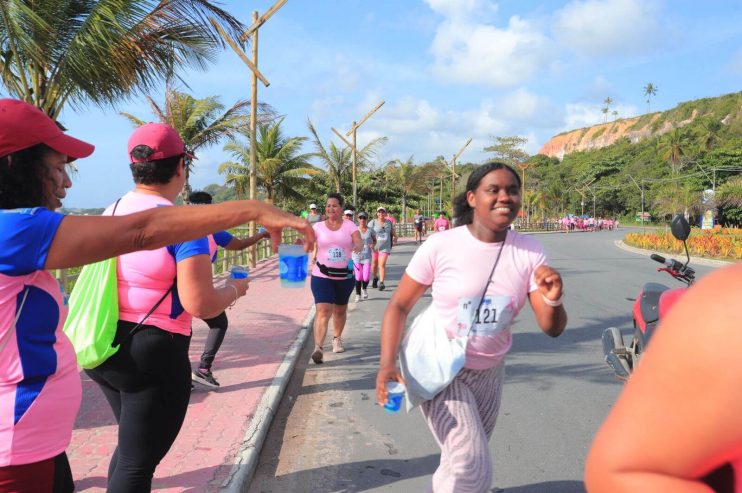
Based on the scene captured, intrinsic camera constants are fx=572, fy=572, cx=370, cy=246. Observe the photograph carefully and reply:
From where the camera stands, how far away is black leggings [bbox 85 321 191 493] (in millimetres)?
2287

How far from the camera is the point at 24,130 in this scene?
5.35 feet

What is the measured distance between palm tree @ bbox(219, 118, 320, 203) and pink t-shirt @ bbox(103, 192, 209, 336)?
78.6ft

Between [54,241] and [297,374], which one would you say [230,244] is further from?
[54,241]

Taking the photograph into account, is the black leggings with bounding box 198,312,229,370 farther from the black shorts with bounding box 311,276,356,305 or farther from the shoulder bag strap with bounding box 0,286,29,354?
the shoulder bag strap with bounding box 0,286,29,354

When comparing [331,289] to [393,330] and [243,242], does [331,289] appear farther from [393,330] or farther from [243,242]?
[393,330]

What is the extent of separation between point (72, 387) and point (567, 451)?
132 inches

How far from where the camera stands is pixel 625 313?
938cm

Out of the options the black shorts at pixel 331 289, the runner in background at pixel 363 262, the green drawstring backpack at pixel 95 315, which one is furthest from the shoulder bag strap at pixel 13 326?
the runner in background at pixel 363 262

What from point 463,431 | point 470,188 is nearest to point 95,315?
point 463,431

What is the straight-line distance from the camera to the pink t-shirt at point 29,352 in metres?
1.52

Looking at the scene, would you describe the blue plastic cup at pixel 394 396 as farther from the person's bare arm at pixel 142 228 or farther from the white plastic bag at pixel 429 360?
the person's bare arm at pixel 142 228

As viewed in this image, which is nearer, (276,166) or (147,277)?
(147,277)

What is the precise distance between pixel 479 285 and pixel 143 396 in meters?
1.52

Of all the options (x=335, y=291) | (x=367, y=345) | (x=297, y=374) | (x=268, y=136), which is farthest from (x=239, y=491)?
Answer: (x=268, y=136)
